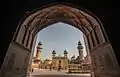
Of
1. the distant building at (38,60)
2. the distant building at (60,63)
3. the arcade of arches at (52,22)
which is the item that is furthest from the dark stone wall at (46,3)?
the distant building at (60,63)

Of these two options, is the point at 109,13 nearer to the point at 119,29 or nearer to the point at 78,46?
the point at 119,29

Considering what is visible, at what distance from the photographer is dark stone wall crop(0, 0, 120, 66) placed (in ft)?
11.7

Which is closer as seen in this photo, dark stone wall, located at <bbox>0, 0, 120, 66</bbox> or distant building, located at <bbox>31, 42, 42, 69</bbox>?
dark stone wall, located at <bbox>0, 0, 120, 66</bbox>

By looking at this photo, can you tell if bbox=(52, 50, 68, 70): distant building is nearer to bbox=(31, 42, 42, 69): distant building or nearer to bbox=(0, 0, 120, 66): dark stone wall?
bbox=(31, 42, 42, 69): distant building

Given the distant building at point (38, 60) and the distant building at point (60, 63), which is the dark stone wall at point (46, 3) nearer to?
the distant building at point (38, 60)

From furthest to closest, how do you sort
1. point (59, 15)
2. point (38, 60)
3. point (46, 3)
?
1. point (38, 60)
2. point (59, 15)
3. point (46, 3)

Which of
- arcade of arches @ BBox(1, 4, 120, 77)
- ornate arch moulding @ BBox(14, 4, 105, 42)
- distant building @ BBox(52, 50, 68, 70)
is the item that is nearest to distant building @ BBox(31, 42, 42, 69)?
distant building @ BBox(52, 50, 68, 70)

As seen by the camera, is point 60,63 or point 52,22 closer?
point 52,22

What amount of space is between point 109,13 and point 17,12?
3.14 meters

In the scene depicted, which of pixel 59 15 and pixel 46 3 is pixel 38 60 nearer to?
pixel 59 15

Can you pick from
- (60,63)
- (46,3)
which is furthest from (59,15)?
(60,63)

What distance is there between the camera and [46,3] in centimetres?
415

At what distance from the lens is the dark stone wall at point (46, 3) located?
11.7ft

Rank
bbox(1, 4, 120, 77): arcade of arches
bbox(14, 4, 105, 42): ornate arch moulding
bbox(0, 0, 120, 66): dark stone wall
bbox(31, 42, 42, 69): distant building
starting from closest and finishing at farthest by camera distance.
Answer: bbox(0, 0, 120, 66): dark stone wall
bbox(1, 4, 120, 77): arcade of arches
bbox(14, 4, 105, 42): ornate arch moulding
bbox(31, 42, 42, 69): distant building
